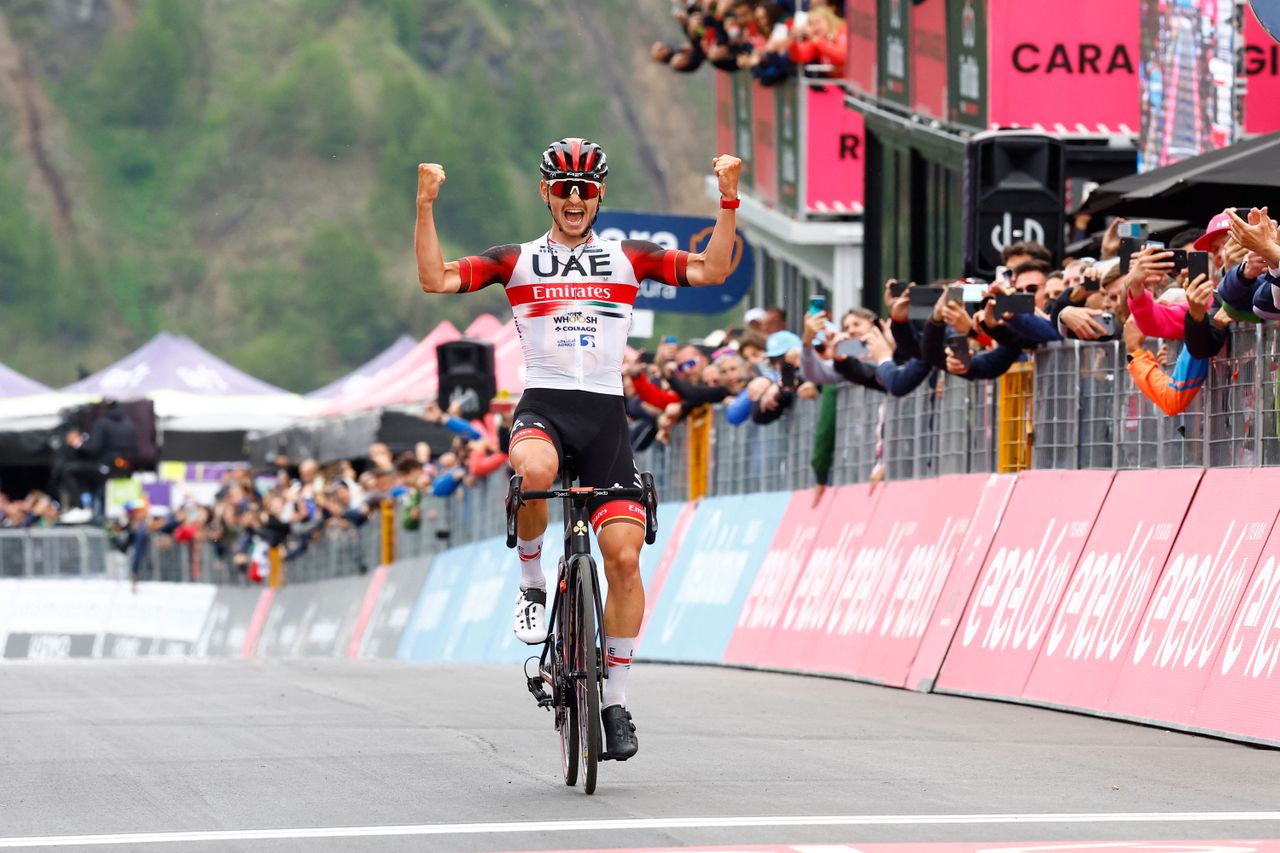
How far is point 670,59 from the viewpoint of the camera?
3925 centimetres

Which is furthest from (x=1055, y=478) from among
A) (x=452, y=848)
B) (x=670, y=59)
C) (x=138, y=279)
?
(x=138, y=279)

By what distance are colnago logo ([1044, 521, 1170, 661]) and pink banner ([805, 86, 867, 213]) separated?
20.3m

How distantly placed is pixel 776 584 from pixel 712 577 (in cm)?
184

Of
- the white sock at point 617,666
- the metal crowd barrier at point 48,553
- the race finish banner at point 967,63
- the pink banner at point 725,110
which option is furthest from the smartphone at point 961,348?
the metal crowd barrier at point 48,553

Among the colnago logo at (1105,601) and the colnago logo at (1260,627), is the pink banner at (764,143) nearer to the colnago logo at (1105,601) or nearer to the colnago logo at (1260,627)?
the colnago logo at (1105,601)

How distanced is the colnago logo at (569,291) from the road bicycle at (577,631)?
25.1 inches

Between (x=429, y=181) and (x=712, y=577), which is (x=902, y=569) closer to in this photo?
(x=712, y=577)

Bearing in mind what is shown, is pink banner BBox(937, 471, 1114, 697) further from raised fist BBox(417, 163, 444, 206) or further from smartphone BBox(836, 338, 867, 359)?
raised fist BBox(417, 163, 444, 206)

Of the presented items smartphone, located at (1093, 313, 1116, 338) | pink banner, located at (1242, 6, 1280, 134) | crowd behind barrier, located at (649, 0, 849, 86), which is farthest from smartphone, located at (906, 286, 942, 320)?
crowd behind barrier, located at (649, 0, 849, 86)

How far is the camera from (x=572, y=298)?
32.2 feet

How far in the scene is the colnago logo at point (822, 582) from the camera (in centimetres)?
1678

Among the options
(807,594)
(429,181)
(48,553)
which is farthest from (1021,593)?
(48,553)

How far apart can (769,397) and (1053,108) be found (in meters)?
6.00

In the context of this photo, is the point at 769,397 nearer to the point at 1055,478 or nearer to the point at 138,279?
the point at 1055,478
